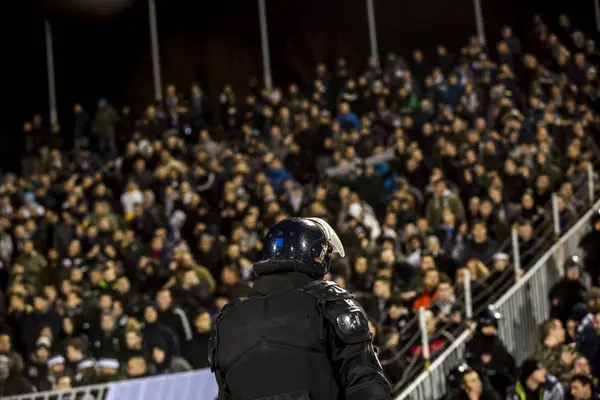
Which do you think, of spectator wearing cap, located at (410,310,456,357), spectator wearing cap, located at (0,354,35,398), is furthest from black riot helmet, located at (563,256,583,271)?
spectator wearing cap, located at (0,354,35,398)

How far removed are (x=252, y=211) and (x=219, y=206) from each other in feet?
4.66

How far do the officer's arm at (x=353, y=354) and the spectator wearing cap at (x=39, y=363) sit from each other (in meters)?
8.82

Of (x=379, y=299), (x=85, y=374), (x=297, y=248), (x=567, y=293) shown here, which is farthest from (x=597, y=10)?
(x=297, y=248)

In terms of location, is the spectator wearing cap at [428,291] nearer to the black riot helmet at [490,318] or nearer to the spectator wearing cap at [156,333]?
the black riot helmet at [490,318]

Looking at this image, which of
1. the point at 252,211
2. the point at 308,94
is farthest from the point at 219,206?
the point at 308,94

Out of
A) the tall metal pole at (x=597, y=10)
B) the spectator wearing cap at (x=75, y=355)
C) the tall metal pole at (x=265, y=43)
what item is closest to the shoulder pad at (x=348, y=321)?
the spectator wearing cap at (x=75, y=355)

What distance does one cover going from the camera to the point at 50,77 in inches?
988

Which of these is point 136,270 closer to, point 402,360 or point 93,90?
point 402,360

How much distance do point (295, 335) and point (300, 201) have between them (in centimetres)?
1228

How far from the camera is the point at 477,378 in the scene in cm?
1012

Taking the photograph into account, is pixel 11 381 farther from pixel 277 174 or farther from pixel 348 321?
pixel 348 321

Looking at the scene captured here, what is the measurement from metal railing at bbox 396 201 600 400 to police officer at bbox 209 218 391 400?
20.7 ft

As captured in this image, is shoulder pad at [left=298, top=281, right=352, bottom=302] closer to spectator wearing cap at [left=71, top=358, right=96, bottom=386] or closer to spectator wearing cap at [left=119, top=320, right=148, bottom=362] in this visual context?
spectator wearing cap at [left=71, top=358, right=96, bottom=386]

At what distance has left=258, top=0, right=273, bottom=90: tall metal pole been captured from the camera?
25.6m
